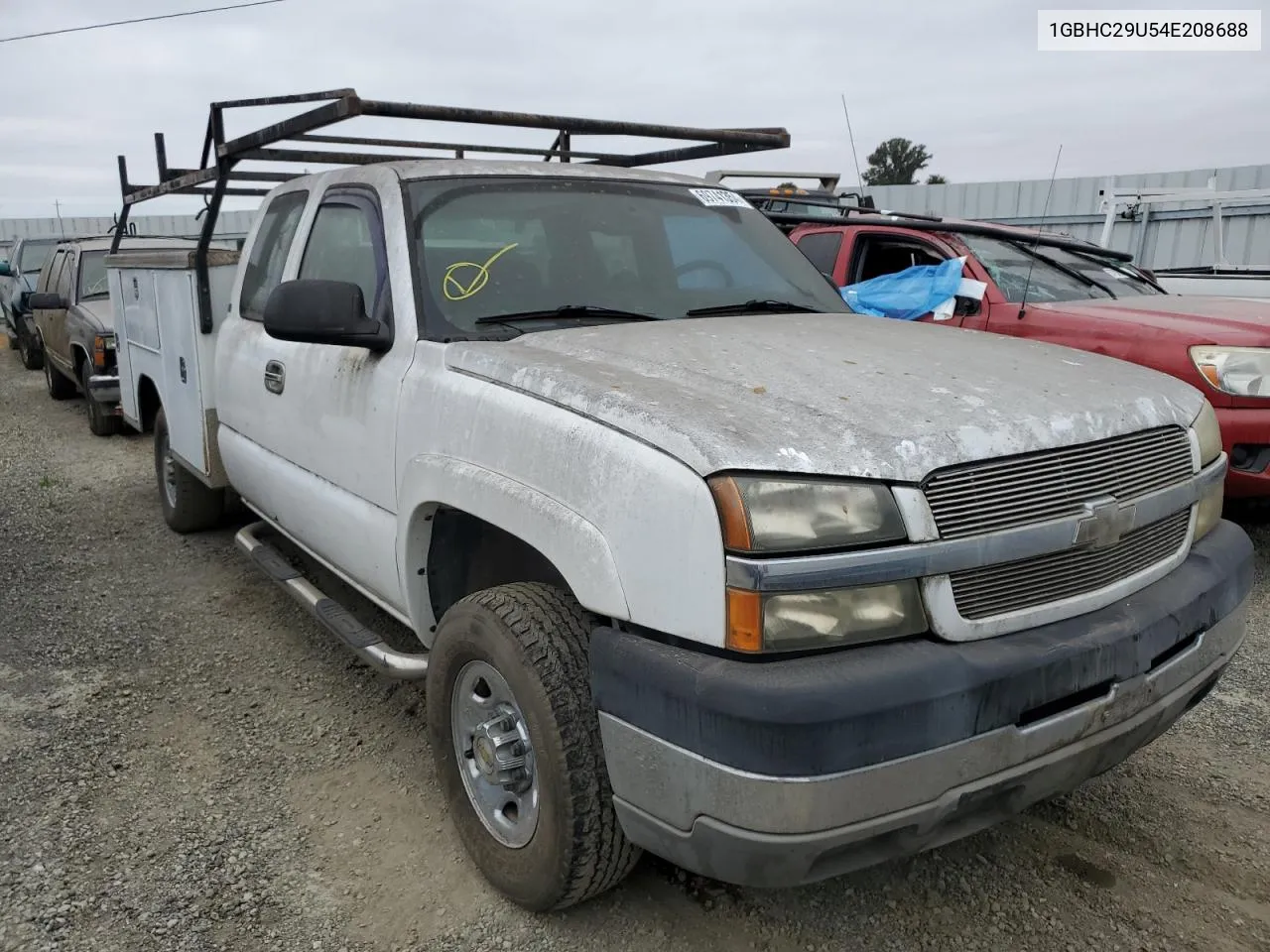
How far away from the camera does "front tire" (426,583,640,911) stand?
2.14m

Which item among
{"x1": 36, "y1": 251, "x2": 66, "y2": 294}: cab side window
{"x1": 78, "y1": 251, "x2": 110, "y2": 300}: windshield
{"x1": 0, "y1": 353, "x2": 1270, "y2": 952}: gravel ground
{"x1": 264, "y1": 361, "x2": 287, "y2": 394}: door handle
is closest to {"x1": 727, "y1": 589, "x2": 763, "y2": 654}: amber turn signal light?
{"x1": 0, "y1": 353, "x2": 1270, "y2": 952}: gravel ground

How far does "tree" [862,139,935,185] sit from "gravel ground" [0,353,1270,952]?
3704cm

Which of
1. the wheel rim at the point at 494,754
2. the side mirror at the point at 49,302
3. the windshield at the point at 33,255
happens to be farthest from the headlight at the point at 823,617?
the windshield at the point at 33,255

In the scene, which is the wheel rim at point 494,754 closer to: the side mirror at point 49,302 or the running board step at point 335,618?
the running board step at point 335,618

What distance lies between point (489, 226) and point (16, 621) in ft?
10.2

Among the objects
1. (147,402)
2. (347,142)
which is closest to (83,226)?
(147,402)

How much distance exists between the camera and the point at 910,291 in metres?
6.03

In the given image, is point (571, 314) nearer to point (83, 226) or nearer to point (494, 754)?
point (494, 754)

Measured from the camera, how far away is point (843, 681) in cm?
178

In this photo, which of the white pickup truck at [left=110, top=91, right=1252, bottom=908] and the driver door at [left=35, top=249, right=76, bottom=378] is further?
the driver door at [left=35, top=249, right=76, bottom=378]

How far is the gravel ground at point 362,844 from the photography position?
2408 mm

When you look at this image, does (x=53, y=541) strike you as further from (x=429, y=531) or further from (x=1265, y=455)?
(x=1265, y=455)

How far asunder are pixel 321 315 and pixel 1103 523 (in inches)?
82.7

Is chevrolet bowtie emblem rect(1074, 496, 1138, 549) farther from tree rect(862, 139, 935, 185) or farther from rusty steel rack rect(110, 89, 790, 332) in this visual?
tree rect(862, 139, 935, 185)
